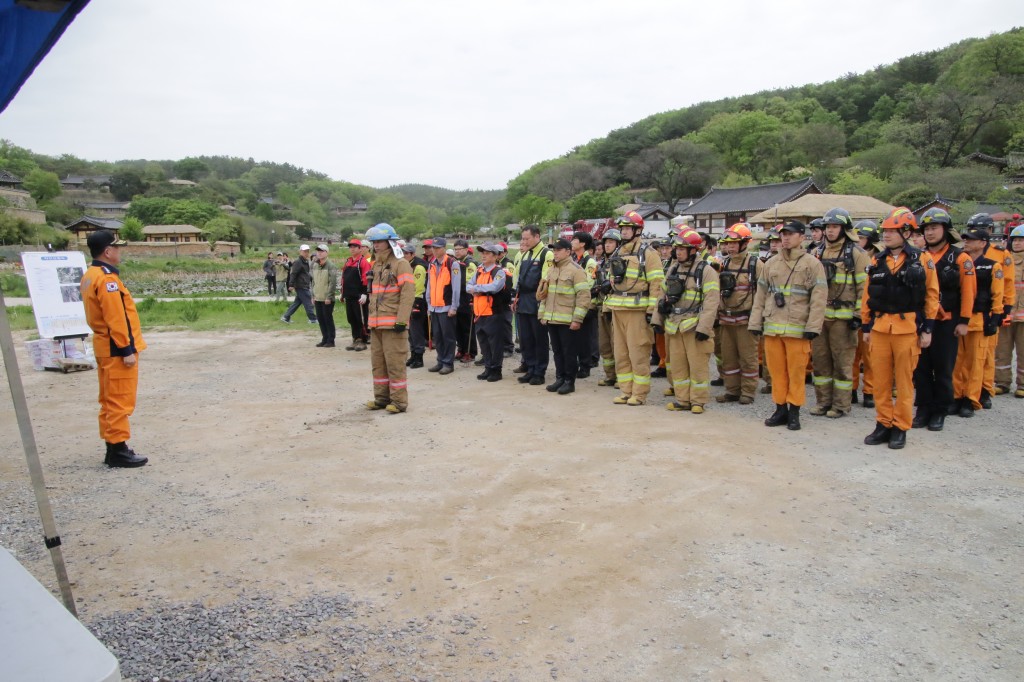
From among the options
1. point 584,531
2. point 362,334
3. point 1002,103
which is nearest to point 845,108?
point 1002,103

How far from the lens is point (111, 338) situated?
545 cm

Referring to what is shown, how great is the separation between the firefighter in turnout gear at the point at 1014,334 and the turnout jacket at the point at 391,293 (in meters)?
7.15

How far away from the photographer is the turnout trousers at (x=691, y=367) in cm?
717

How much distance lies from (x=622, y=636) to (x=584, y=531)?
3.68 ft

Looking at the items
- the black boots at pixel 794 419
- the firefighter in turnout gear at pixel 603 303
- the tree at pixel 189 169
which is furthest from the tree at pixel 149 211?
the black boots at pixel 794 419

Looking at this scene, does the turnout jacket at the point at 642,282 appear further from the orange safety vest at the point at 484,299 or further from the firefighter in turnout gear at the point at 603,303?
the orange safety vest at the point at 484,299

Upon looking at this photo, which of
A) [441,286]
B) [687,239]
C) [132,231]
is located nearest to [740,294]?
[687,239]

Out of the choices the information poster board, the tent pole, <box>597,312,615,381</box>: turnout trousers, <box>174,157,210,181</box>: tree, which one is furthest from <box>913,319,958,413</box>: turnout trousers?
<box>174,157,210,181</box>: tree

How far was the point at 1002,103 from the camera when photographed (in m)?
49.8

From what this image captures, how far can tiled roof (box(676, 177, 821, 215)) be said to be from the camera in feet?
158

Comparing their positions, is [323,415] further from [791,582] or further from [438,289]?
[791,582]

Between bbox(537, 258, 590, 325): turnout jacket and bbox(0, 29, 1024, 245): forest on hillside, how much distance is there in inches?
1319

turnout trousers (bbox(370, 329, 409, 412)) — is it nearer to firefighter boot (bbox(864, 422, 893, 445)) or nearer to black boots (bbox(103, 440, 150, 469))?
black boots (bbox(103, 440, 150, 469))

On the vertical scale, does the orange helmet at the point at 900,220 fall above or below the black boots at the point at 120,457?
above
